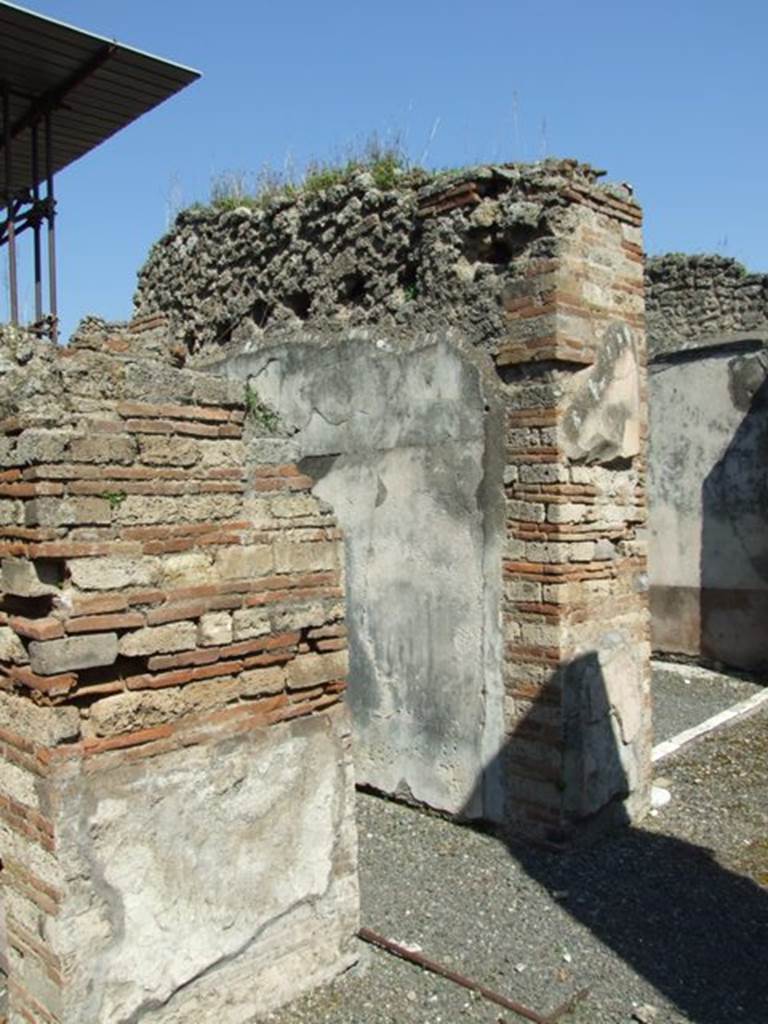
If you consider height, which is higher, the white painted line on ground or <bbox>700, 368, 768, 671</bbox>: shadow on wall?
<bbox>700, 368, 768, 671</bbox>: shadow on wall

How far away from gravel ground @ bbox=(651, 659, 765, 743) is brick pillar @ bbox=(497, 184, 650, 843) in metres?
2.30

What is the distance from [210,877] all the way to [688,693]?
253 inches

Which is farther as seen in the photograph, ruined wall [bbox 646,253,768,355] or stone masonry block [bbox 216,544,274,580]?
ruined wall [bbox 646,253,768,355]

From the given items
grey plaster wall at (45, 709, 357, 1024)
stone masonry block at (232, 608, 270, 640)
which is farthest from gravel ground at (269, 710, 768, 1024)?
stone masonry block at (232, 608, 270, 640)

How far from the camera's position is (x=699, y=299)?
10.8 metres

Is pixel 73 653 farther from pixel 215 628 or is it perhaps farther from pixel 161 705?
pixel 215 628

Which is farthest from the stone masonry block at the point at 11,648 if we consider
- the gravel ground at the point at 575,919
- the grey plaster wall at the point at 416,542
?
the grey plaster wall at the point at 416,542

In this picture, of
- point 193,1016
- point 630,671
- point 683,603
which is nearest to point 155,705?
point 193,1016

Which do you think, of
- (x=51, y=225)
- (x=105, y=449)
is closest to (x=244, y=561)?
(x=105, y=449)

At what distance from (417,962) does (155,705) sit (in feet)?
5.58

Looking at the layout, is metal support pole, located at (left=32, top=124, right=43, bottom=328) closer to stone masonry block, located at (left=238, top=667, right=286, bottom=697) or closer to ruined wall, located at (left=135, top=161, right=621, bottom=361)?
ruined wall, located at (left=135, top=161, right=621, bottom=361)

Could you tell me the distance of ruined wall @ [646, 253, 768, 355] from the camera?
10461 millimetres

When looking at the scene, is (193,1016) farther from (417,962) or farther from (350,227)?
(350,227)

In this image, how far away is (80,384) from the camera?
3.15m
